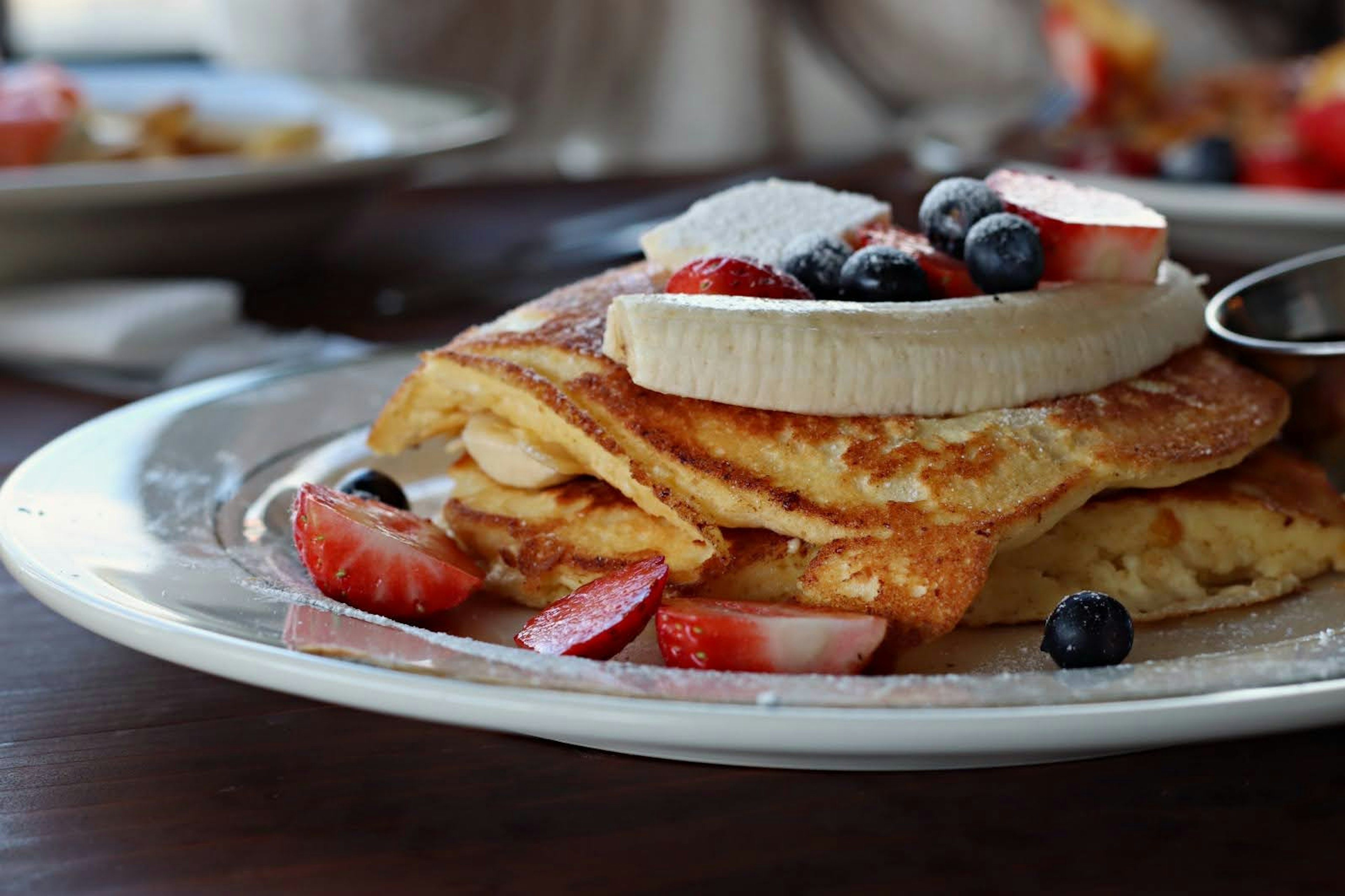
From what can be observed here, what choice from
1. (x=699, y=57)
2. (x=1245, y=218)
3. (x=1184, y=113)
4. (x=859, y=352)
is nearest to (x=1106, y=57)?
(x=1184, y=113)

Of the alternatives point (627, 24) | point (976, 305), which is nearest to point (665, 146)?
point (627, 24)

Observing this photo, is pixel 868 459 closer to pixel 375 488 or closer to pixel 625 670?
pixel 625 670

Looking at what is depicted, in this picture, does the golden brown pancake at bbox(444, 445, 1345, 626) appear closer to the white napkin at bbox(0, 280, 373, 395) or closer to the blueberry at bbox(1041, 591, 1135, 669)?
the blueberry at bbox(1041, 591, 1135, 669)

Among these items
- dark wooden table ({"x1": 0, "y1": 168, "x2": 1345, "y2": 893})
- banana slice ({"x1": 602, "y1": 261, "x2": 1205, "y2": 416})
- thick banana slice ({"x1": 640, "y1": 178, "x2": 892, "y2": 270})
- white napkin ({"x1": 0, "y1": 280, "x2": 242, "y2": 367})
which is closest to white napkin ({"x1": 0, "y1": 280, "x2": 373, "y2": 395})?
white napkin ({"x1": 0, "y1": 280, "x2": 242, "y2": 367})

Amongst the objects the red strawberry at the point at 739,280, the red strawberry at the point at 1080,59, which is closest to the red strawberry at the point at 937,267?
the red strawberry at the point at 739,280

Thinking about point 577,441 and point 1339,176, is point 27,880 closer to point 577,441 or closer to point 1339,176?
point 577,441

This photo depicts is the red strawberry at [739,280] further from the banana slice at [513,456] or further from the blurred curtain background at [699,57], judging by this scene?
the blurred curtain background at [699,57]
